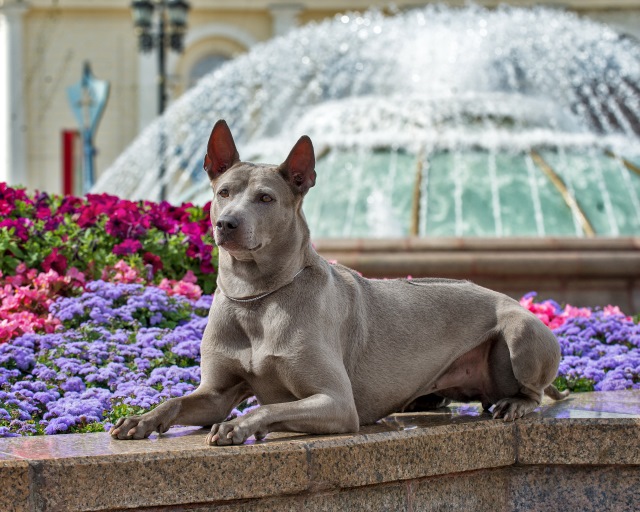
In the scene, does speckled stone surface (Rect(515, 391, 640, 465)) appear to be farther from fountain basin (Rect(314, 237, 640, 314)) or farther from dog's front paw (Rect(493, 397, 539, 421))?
fountain basin (Rect(314, 237, 640, 314))

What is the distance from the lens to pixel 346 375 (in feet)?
12.4

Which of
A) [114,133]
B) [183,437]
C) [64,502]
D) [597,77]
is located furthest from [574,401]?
[114,133]

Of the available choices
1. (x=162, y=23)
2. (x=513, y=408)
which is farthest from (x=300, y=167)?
(x=162, y=23)

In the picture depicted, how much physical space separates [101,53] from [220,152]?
37.9m

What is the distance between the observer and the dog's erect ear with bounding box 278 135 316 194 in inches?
146

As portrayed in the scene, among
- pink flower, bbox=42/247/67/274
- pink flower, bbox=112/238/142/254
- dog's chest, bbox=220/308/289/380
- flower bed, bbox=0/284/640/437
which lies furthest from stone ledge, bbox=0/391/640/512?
pink flower, bbox=112/238/142/254

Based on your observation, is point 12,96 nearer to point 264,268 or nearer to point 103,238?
point 103,238

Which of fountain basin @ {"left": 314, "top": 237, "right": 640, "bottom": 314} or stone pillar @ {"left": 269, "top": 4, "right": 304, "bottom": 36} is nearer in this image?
fountain basin @ {"left": 314, "top": 237, "right": 640, "bottom": 314}

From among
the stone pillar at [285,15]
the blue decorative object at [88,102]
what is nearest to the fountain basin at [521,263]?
the blue decorative object at [88,102]

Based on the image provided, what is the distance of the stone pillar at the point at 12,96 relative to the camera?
4003 cm

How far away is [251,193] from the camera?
3.65 meters

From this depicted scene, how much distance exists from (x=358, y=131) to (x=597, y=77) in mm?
9656

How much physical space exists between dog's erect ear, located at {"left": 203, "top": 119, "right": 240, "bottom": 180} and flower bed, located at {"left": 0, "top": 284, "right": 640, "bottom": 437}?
3.12ft

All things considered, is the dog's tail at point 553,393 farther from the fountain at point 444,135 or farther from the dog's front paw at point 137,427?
the fountain at point 444,135
